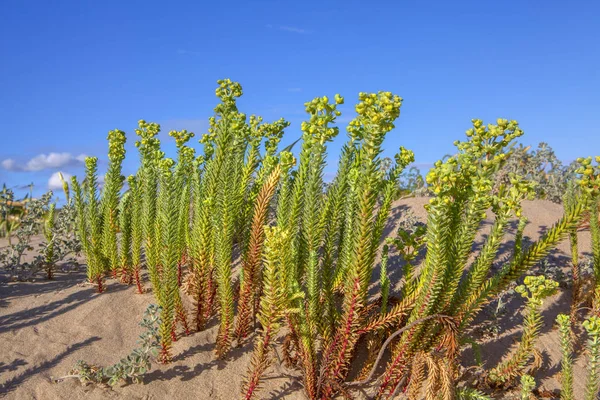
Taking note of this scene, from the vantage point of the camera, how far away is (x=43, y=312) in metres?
4.93

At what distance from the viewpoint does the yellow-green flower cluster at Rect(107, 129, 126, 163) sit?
528 cm

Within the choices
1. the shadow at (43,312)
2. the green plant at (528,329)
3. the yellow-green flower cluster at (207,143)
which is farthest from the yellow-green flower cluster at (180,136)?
the green plant at (528,329)

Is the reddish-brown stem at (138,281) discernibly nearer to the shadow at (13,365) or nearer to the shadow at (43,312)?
the shadow at (43,312)

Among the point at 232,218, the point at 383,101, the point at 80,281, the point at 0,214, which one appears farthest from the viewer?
the point at 0,214

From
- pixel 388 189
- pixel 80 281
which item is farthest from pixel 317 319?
pixel 80 281

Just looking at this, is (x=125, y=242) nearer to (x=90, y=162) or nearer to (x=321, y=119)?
(x=90, y=162)

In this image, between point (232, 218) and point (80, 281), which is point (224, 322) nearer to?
point (232, 218)

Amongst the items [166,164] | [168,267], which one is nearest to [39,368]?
[168,267]

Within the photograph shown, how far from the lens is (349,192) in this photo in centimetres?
362

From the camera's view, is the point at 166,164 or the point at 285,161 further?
the point at 166,164

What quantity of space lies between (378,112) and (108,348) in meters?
3.15

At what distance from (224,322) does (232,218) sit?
85cm

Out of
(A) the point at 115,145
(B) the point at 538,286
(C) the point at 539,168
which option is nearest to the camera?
(B) the point at 538,286

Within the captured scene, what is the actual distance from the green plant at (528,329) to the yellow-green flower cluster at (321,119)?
172 cm
